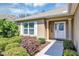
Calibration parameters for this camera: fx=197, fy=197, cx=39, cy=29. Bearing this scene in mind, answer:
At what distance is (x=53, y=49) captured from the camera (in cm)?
712

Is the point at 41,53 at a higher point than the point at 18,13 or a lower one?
lower

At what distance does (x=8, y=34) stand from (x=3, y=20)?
539 mm

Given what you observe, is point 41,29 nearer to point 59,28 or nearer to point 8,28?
point 59,28

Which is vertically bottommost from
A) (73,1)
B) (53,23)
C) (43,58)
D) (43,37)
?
(43,58)

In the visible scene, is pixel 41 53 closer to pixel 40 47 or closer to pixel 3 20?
pixel 40 47

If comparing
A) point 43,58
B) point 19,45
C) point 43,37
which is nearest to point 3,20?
point 19,45

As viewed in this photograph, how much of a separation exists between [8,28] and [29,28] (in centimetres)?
79

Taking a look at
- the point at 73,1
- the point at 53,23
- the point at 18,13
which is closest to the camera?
the point at 73,1

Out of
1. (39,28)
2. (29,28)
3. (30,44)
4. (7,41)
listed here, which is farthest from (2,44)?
(39,28)

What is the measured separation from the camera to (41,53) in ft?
23.0

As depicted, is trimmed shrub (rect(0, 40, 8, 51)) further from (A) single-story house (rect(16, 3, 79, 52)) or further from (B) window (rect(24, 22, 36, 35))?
(B) window (rect(24, 22, 36, 35))

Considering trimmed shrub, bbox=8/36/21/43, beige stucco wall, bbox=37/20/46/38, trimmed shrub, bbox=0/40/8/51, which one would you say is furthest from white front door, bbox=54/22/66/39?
trimmed shrub, bbox=0/40/8/51

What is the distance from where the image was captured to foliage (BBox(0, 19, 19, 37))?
23.0ft

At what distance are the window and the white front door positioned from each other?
851mm
